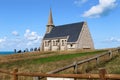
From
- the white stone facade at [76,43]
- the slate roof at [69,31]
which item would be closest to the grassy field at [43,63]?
the white stone facade at [76,43]

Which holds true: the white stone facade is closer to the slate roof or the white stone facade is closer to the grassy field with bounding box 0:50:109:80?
the slate roof

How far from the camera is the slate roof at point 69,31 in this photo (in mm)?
74375

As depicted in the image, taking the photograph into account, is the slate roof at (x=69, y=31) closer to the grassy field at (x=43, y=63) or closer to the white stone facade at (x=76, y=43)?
the white stone facade at (x=76, y=43)

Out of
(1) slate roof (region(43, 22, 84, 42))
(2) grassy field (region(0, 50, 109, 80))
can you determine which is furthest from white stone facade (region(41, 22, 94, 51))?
(2) grassy field (region(0, 50, 109, 80))

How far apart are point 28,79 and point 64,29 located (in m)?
61.2

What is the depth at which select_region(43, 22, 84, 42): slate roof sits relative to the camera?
74.4m

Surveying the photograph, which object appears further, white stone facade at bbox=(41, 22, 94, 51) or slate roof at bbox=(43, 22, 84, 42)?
slate roof at bbox=(43, 22, 84, 42)

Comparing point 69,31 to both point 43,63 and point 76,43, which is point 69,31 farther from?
point 43,63

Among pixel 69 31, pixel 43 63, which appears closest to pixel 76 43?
pixel 69 31

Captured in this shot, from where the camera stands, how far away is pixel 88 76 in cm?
748

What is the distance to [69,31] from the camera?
77625 mm

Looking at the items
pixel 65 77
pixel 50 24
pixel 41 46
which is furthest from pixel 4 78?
pixel 50 24

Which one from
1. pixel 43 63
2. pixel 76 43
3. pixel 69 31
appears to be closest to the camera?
pixel 43 63

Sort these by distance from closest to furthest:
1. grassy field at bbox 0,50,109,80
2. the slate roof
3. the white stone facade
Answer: grassy field at bbox 0,50,109,80, the white stone facade, the slate roof
